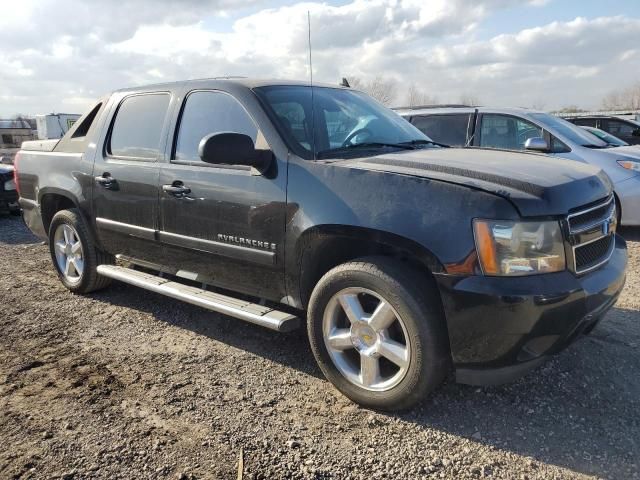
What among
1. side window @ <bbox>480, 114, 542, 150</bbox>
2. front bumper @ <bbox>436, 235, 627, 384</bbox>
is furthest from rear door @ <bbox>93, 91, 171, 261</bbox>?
side window @ <bbox>480, 114, 542, 150</bbox>

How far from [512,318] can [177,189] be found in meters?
2.30

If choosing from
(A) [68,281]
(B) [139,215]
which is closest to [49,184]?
(A) [68,281]

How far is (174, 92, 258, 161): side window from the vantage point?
3547 mm

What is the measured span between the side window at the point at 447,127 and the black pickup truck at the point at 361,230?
336 centimetres

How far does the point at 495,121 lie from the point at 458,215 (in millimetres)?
5147

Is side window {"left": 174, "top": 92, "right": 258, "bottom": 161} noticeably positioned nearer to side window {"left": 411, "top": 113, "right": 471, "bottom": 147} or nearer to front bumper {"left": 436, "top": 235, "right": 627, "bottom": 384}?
front bumper {"left": 436, "top": 235, "right": 627, "bottom": 384}

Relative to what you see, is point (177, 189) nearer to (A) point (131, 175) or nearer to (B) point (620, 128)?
(A) point (131, 175)

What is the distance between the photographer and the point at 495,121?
7.19 metres

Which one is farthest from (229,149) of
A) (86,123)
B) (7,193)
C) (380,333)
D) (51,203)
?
(7,193)

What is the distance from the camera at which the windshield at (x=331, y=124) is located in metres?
3.34

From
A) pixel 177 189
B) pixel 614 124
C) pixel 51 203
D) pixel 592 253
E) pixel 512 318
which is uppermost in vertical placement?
pixel 614 124

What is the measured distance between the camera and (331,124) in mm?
3590

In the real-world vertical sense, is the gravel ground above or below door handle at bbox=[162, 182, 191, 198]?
below

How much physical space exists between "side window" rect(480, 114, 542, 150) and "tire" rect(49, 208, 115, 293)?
495 cm
